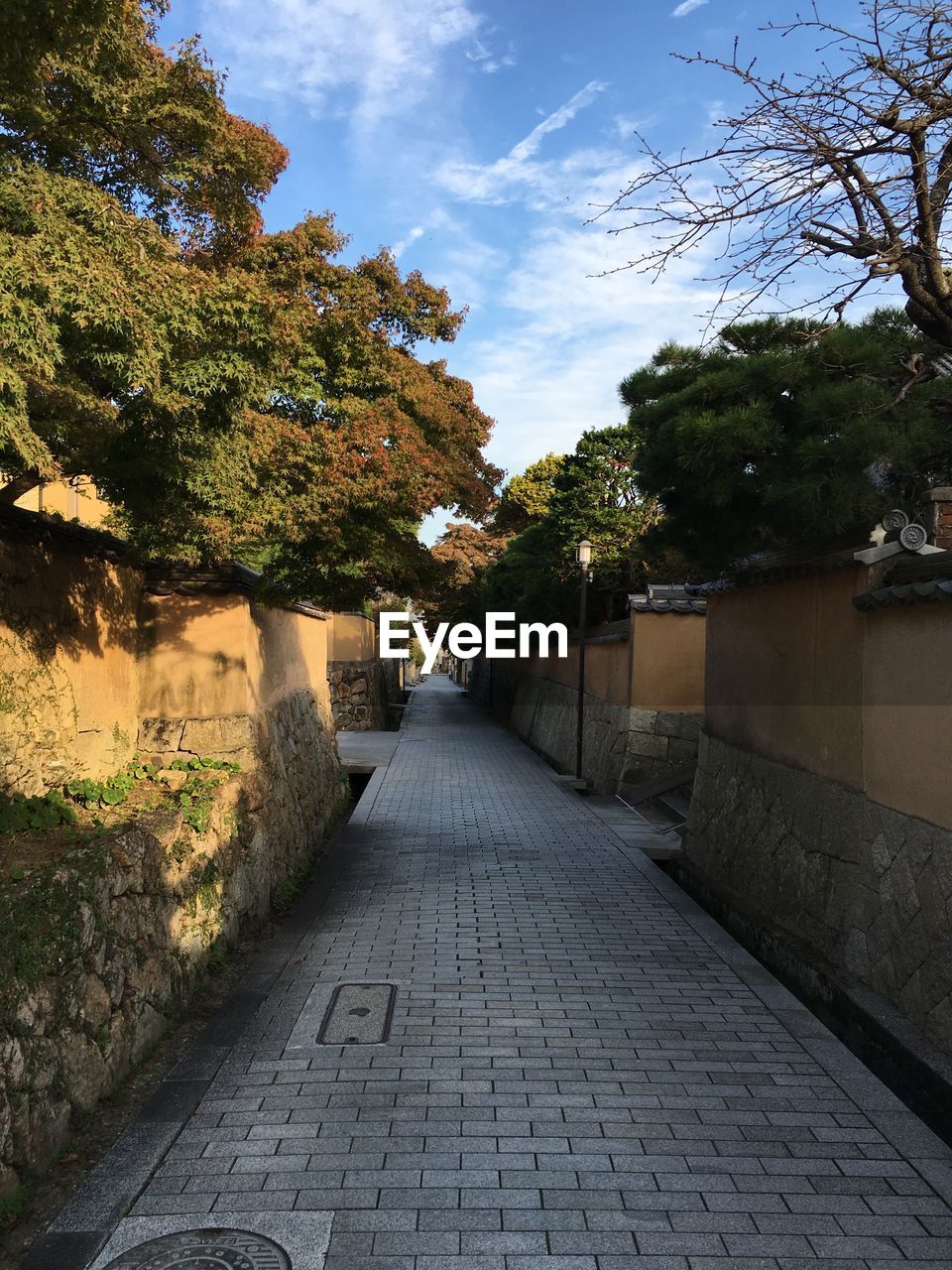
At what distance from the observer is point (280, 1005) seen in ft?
20.1

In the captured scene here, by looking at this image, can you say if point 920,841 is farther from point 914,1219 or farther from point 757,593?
point 757,593

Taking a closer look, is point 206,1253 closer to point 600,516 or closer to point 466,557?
point 600,516

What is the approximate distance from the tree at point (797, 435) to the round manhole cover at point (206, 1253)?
5213 mm

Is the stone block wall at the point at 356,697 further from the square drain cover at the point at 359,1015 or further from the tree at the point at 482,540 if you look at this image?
the square drain cover at the point at 359,1015

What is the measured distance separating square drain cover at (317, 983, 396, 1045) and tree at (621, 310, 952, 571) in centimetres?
445

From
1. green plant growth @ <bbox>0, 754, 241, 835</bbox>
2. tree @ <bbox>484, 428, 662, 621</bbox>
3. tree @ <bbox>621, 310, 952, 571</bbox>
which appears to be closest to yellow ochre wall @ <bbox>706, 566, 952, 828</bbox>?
tree @ <bbox>621, 310, 952, 571</bbox>

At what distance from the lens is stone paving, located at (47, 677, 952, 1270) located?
354cm

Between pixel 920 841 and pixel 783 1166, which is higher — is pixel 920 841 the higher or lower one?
the higher one

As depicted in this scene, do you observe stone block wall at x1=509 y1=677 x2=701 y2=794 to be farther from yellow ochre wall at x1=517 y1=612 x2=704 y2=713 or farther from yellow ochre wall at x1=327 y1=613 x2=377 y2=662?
yellow ochre wall at x1=327 y1=613 x2=377 y2=662

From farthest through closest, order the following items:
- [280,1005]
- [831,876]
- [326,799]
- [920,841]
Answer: [326,799] < [831,876] < [280,1005] < [920,841]

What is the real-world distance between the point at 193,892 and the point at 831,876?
4.83m

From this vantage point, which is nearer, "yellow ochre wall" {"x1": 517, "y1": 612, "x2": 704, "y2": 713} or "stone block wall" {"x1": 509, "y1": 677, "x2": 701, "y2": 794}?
"stone block wall" {"x1": 509, "y1": 677, "x2": 701, "y2": 794}

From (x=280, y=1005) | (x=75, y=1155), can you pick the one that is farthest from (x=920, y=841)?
(x=75, y=1155)

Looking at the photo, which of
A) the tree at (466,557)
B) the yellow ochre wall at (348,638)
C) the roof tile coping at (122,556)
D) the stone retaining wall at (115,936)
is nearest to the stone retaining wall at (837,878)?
the stone retaining wall at (115,936)
